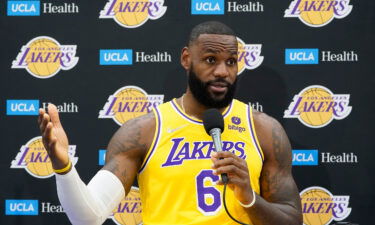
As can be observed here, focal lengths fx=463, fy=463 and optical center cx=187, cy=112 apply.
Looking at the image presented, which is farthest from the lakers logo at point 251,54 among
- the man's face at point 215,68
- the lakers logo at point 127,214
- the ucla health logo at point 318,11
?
the lakers logo at point 127,214

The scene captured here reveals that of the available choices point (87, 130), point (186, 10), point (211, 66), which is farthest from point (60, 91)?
Answer: point (211, 66)

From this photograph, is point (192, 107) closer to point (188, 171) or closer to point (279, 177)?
point (188, 171)

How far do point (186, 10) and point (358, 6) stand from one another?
0.93 m

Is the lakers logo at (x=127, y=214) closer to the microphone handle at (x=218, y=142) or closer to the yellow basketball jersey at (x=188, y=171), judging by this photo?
the yellow basketball jersey at (x=188, y=171)

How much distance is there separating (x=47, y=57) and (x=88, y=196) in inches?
48.2

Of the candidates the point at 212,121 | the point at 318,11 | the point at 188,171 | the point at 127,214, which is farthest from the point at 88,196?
the point at 318,11

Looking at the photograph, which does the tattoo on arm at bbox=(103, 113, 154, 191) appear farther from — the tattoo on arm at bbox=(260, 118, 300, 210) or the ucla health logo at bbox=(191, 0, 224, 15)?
the ucla health logo at bbox=(191, 0, 224, 15)

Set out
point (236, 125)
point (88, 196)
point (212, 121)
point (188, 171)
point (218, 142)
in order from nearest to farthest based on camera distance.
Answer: point (218, 142) < point (212, 121) < point (88, 196) < point (188, 171) < point (236, 125)

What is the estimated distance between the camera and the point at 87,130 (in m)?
2.55

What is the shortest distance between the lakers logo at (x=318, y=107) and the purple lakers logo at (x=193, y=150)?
0.79 m

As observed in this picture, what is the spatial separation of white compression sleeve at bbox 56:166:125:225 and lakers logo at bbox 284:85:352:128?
1159 mm

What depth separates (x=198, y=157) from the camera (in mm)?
1793

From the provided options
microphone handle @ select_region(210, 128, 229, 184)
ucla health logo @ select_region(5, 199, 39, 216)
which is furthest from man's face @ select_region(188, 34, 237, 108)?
ucla health logo @ select_region(5, 199, 39, 216)

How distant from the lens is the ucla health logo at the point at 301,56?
8.21ft
